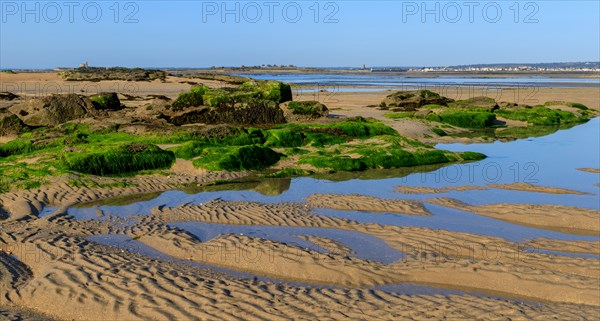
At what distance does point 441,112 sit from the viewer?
26250 mm

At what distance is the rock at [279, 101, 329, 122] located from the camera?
70.0ft

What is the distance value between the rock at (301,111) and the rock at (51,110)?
7.06 m

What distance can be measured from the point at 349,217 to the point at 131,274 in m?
4.34

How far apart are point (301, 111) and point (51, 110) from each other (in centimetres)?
879

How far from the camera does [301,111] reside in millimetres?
21578

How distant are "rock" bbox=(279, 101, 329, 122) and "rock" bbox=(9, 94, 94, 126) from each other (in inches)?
278

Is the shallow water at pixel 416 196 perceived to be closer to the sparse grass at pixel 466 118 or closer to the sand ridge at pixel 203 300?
the sand ridge at pixel 203 300

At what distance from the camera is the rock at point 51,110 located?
18.6m

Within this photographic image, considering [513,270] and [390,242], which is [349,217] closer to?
[390,242]

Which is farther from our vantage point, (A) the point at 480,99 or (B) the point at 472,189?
(A) the point at 480,99

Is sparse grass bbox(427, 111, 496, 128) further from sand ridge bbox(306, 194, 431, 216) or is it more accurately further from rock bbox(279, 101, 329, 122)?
sand ridge bbox(306, 194, 431, 216)

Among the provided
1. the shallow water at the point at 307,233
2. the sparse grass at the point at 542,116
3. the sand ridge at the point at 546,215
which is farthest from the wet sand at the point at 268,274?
the sparse grass at the point at 542,116

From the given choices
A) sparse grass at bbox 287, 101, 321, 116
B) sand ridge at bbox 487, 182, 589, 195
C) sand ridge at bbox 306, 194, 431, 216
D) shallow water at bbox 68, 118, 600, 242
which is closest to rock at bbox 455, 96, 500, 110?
shallow water at bbox 68, 118, 600, 242

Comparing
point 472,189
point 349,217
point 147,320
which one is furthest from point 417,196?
point 147,320
